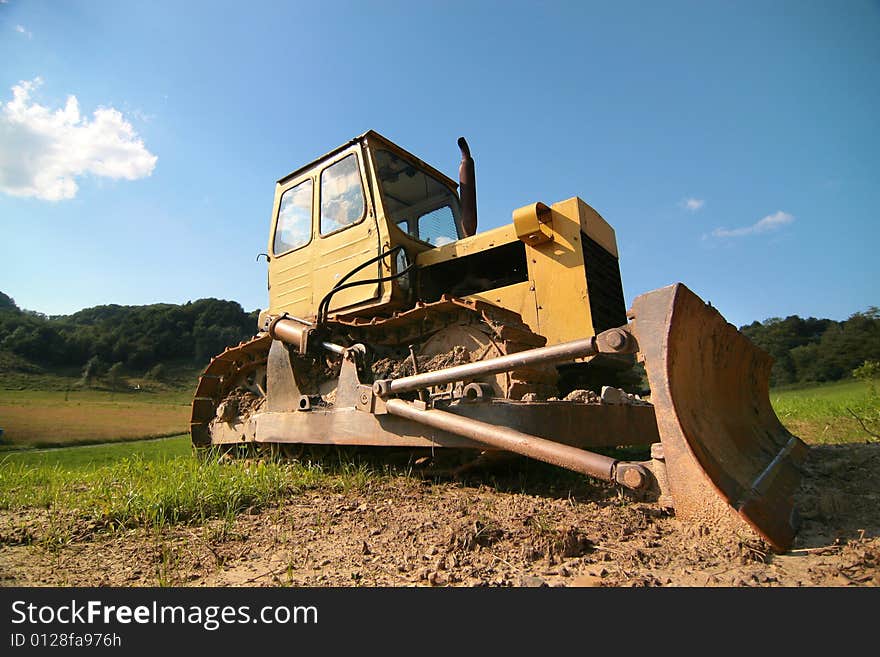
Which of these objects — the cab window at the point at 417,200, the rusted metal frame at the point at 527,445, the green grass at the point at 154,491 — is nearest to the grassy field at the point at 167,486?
the green grass at the point at 154,491

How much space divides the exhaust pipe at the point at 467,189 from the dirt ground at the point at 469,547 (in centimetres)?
291

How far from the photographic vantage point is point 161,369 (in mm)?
31891

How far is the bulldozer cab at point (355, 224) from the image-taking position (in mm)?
4582

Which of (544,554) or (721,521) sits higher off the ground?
(721,521)

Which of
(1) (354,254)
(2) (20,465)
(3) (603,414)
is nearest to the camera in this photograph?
(3) (603,414)

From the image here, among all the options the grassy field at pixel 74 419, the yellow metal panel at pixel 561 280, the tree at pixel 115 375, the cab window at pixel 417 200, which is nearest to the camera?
the yellow metal panel at pixel 561 280

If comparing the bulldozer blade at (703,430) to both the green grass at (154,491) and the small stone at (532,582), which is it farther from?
the green grass at (154,491)

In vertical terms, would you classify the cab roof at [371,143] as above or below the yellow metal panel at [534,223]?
above

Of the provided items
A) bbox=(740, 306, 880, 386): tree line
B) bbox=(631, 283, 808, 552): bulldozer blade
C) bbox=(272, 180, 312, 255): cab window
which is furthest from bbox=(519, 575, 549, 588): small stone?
bbox=(740, 306, 880, 386): tree line

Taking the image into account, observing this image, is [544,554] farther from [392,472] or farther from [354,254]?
A: [354,254]

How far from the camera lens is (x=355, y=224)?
4805mm

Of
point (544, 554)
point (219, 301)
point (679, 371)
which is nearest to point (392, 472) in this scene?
point (544, 554)

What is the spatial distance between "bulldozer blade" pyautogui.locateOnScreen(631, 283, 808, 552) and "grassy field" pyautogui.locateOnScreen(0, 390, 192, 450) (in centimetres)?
977

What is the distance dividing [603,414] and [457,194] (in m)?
3.99
